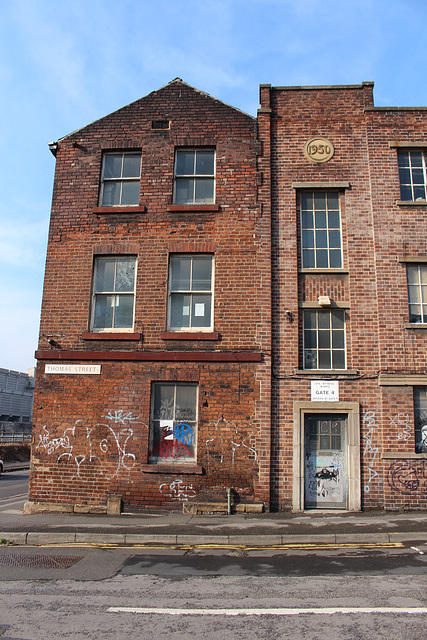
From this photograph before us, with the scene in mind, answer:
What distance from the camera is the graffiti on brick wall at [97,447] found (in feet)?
36.2

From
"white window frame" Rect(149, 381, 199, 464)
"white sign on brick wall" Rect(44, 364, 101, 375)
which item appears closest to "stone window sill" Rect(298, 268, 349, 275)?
"white window frame" Rect(149, 381, 199, 464)

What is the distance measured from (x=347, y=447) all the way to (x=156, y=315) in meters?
5.27

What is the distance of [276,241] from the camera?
11859mm

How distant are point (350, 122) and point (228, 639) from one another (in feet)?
38.4

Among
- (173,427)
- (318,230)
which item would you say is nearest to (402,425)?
(318,230)

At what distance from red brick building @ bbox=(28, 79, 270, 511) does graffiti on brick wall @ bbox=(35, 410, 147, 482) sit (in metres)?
0.03

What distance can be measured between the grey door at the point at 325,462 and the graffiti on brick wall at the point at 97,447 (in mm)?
3892

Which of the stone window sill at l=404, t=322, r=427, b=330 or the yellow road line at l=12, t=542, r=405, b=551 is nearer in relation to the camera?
the yellow road line at l=12, t=542, r=405, b=551

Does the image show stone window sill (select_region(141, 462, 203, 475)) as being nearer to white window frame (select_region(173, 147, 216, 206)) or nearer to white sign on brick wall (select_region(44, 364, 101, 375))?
white sign on brick wall (select_region(44, 364, 101, 375))

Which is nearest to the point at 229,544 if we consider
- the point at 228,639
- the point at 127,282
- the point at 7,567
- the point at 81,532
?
the point at 81,532

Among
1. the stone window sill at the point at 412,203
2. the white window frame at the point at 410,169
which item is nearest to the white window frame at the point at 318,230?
the stone window sill at the point at 412,203

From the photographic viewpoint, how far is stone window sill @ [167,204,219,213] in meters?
11.9

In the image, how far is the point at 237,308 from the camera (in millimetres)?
11445

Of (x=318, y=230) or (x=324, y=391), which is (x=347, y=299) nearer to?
(x=318, y=230)
